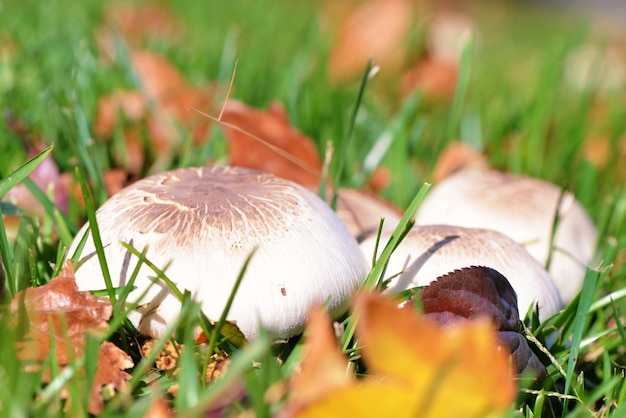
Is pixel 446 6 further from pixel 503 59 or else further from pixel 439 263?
pixel 439 263

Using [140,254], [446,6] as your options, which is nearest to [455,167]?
[140,254]

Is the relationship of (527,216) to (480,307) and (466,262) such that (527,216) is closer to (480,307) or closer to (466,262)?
(466,262)

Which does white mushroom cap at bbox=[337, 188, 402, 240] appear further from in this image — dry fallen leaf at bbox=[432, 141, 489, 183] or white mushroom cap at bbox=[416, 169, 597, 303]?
dry fallen leaf at bbox=[432, 141, 489, 183]

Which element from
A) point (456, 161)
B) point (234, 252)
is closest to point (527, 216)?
point (456, 161)

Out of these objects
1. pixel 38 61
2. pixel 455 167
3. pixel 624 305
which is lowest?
pixel 624 305

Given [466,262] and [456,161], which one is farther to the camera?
[456,161]

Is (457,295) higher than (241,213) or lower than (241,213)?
lower

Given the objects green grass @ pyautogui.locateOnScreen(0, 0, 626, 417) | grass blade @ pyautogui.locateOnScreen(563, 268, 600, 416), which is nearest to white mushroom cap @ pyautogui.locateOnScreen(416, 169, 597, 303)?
green grass @ pyautogui.locateOnScreen(0, 0, 626, 417)
